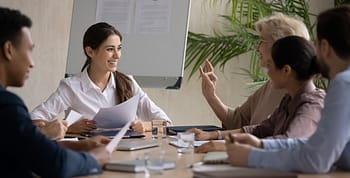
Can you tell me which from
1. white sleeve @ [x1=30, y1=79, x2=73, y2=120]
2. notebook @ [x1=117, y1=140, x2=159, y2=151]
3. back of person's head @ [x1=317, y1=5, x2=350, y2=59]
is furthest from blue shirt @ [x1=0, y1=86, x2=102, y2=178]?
white sleeve @ [x1=30, y1=79, x2=73, y2=120]

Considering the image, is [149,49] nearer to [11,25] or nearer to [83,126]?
[83,126]

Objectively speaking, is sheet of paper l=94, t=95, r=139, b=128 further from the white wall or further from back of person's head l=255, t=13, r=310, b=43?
the white wall

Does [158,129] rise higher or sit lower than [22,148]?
lower

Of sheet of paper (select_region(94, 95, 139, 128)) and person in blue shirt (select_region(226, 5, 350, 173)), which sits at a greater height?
person in blue shirt (select_region(226, 5, 350, 173))

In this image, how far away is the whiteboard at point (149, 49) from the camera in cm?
373

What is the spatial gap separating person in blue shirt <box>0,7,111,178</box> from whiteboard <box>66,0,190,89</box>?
7.26 feet

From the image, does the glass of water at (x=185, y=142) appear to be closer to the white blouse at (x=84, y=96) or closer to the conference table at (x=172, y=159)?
the conference table at (x=172, y=159)

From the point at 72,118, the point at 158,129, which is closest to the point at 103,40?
the point at 72,118

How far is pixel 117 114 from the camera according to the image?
251 centimetres

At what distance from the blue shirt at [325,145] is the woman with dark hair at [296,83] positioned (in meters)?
0.32

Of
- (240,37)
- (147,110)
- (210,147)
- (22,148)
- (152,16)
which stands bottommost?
(147,110)

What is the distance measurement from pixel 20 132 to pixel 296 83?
1041 millimetres

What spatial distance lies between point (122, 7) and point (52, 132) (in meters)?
1.86

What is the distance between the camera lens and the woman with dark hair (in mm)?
1946
